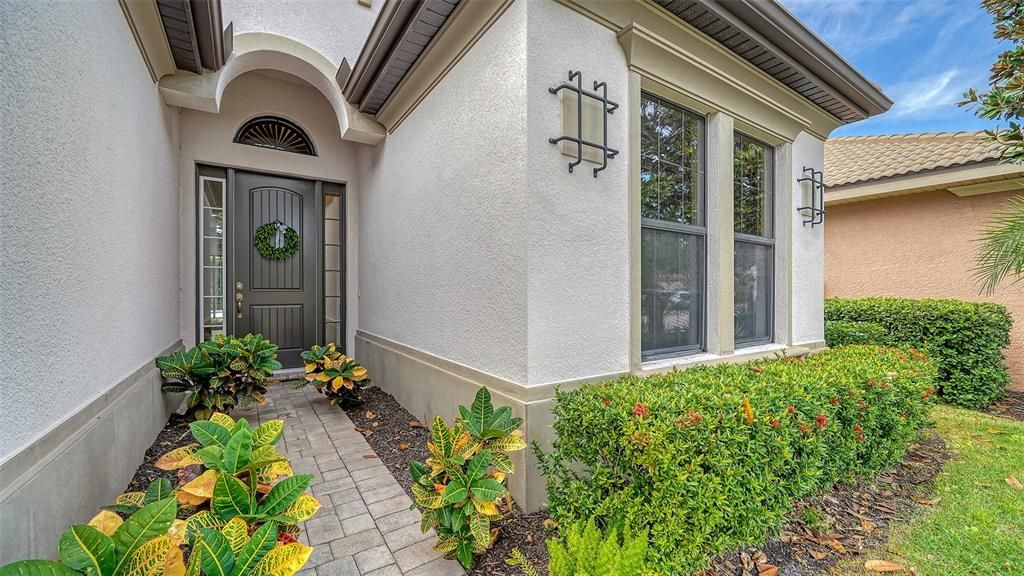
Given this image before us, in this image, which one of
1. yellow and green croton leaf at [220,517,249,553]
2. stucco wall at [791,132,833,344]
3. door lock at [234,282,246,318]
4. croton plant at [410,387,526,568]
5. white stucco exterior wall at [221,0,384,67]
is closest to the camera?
yellow and green croton leaf at [220,517,249,553]

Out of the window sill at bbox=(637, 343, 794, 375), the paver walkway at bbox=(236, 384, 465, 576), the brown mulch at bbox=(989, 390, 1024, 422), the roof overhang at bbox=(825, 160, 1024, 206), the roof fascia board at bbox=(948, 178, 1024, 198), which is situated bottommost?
the brown mulch at bbox=(989, 390, 1024, 422)

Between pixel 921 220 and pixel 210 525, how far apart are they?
945 centimetres

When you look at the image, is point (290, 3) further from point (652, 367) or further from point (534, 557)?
point (534, 557)

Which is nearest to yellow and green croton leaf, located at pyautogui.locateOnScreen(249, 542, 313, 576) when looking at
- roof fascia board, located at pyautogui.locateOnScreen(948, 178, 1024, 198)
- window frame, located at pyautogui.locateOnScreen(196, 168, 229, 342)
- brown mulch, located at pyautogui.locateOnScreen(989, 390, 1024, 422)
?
window frame, located at pyautogui.locateOnScreen(196, 168, 229, 342)

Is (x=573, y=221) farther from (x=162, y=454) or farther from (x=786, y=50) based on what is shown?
(x=162, y=454)

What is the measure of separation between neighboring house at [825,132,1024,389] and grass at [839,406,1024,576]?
3553 mm

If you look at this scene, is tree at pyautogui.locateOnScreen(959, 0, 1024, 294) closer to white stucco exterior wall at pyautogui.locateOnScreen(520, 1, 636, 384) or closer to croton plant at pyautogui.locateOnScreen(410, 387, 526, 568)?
white stucco exterior wall at pyautogui.locateOnScreen(520, 1, 636, 384)

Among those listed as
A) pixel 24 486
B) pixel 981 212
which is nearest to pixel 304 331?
pixel 24 486

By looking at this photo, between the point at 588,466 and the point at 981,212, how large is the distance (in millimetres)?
7975

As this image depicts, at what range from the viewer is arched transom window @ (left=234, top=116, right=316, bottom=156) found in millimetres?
5332

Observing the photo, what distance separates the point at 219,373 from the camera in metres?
3.73

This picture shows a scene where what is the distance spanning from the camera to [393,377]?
182 inches

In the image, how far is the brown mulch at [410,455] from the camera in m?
2.13

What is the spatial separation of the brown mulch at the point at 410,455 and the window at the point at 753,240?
2.84 metres
